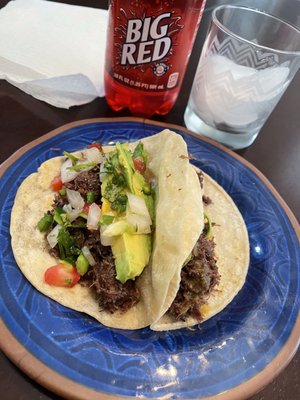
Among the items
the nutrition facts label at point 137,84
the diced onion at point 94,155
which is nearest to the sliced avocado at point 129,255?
the diced onion at point 94,155

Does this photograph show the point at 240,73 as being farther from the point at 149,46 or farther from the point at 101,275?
the point at 101,275

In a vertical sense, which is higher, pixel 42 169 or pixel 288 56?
pixel 288 56

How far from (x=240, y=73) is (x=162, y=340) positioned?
1285mm

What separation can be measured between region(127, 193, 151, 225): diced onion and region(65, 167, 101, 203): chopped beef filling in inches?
7.0

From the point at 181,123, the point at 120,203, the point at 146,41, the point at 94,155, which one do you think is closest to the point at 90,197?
the point at 120,203

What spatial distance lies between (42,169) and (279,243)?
111cm

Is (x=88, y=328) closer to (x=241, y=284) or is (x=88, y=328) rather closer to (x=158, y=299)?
(x=158, y=299)

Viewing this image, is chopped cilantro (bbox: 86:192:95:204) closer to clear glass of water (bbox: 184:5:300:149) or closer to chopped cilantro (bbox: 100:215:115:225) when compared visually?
chopped cilantro (bbox: 100:215:115:225)

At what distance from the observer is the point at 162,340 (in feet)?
4.27

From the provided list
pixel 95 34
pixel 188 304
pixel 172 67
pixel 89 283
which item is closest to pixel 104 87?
pixel 172 67

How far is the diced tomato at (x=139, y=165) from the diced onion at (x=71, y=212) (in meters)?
0.33

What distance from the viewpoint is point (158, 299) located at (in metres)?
1.32

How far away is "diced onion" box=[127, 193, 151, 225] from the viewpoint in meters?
1.45

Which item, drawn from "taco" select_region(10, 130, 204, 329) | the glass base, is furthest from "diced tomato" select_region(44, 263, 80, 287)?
the glass base
